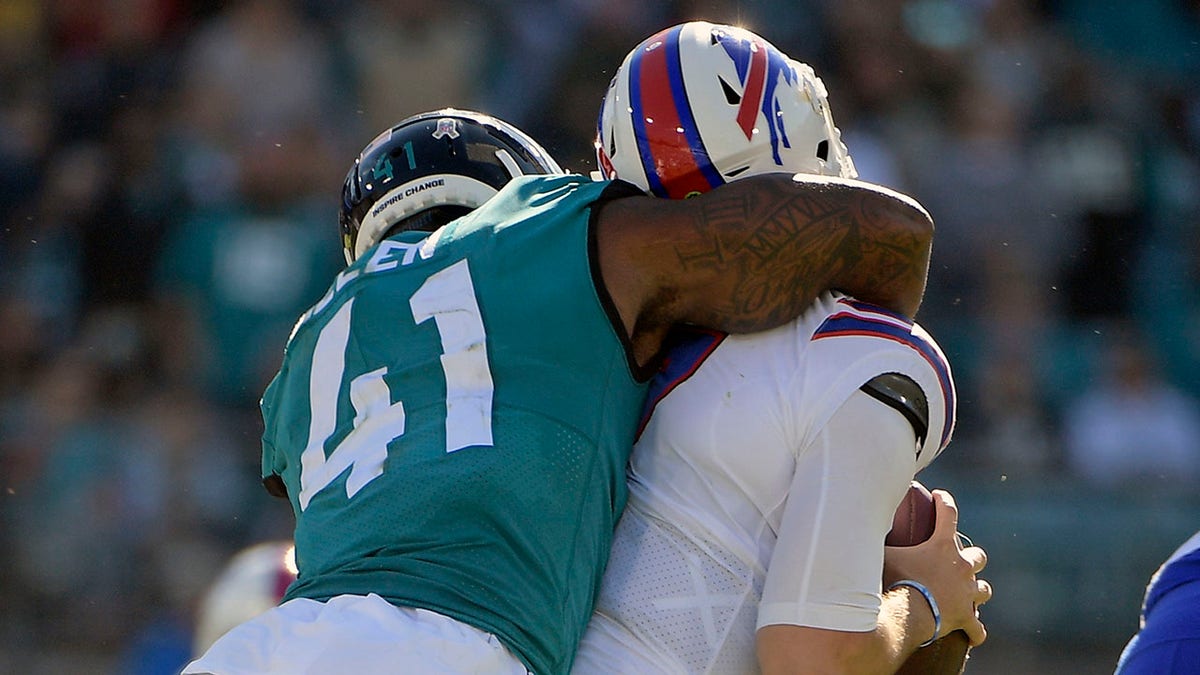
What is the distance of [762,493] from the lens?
3176mm

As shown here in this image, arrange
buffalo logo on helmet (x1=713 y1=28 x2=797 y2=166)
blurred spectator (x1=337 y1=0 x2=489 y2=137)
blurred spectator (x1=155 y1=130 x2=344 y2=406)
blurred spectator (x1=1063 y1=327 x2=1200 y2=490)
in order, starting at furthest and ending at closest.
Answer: blurred spectator (x1=337 y1=0 x2=489 y2=137) → blurred spectator (x1=155 y1=130 x2=344 y2=406) → blurred spectator (x1=1063 y1=327 x2=1200 y2=490) → buffalo logo on helmet (x1=713 y1=28 x2=797 y2=166)

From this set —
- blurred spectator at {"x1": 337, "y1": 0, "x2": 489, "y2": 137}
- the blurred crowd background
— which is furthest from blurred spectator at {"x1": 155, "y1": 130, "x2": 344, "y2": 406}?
blurred spectator at {"x1": 337, "y1": 0, "x2": 489, "y2": 137}

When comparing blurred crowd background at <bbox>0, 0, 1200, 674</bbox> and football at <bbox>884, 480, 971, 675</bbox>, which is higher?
football at <bbox>884, 480, 971, 675</bbox>

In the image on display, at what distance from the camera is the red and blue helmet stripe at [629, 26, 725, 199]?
11.5 ft

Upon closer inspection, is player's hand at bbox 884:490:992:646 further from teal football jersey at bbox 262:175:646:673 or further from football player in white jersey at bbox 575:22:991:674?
teal football jersey at bbox 262:175:646:673

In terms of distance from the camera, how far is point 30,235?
956 cm

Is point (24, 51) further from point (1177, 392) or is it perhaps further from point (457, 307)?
point (457, 307)

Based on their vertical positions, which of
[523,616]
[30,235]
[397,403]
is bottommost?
[30,235]

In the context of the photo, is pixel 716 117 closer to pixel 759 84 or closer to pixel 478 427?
pixel 759 84

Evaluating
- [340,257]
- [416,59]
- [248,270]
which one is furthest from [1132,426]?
[248,270]

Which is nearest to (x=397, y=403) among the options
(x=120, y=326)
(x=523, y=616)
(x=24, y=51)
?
(x=523, y=616)

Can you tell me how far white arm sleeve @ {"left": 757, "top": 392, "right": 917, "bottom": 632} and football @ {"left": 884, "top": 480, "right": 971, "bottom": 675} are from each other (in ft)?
1.04

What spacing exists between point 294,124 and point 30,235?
162 cm

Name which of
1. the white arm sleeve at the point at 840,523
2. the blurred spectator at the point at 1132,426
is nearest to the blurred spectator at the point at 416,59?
the blurred spectator at the point at 1132,426
